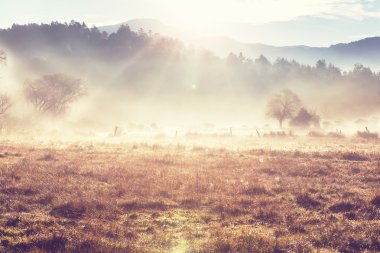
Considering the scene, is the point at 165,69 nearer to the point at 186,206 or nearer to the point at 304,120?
the point at 304,120

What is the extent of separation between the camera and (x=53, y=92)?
82.9 m

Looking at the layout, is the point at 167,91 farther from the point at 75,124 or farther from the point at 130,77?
the point at 75,124

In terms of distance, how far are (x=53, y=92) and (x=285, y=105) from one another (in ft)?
163

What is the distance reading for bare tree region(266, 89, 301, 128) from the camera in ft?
255

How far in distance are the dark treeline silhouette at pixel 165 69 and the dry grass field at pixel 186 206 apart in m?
126

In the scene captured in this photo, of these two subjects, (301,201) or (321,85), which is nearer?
(301,201)

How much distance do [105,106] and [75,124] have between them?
41.6 metres

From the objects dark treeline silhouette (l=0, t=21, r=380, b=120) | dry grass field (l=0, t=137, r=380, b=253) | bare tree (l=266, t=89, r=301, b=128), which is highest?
dark treeline silhouette (l=0, t=21, r=380, b=120)

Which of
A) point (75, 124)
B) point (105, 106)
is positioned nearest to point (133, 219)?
point (75, 124)

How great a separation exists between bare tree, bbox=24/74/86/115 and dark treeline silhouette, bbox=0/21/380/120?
61.3m

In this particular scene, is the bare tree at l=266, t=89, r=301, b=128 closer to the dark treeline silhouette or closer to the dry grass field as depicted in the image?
the dry grass field

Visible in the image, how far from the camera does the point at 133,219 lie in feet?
44.9

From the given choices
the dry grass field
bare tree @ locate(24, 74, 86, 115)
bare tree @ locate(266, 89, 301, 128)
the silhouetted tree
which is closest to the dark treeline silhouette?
bare tree @ locate(24, 74, 86, 115)

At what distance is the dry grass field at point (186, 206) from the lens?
36.3 ft
